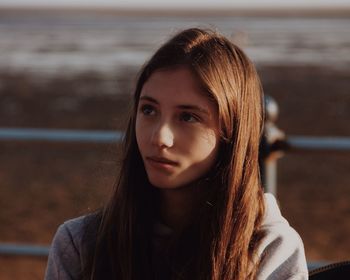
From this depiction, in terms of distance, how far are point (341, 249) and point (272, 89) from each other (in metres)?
8.99

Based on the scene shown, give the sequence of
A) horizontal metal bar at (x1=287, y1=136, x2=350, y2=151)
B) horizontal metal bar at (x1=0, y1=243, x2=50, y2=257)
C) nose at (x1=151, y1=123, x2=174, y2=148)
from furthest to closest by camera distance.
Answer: horizontal metal bar at (x1=0, y1=243, x2=50, y2=257) < horizontal metal bar at (x1=287, y1=136, x2=350, y2=151) < nose at (x1=151, y1=123, x2=174, y2=148)

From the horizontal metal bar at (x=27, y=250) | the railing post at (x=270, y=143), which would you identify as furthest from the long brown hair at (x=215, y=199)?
the horizontal metal bar at (x=27, y=250)

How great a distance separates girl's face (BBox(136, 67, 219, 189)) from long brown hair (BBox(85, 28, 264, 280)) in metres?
0.03

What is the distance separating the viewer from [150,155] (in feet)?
5.52

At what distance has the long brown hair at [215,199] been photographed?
5.61ft

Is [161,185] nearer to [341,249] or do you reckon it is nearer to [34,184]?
[341,249]

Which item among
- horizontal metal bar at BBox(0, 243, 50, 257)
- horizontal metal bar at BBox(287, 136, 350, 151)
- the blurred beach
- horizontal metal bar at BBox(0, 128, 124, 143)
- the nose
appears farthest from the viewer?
the blurred beach

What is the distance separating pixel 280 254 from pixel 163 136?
38 centimetres

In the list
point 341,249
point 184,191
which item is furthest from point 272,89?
point 184,191

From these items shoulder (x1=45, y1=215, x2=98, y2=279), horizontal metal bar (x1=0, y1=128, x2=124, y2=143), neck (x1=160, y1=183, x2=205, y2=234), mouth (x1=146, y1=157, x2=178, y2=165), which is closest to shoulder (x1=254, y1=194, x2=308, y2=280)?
neck (x1=160, y1=183, x2=205, y2=234)

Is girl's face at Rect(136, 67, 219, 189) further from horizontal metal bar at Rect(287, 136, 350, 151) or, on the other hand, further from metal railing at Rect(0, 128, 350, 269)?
horizontal metal bar at Rect(287, 136, 350, 151)

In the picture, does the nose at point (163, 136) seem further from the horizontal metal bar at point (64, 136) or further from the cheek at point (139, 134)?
the horizontal metal bar at point (64, 136)

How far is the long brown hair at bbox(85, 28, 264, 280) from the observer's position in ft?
5.61

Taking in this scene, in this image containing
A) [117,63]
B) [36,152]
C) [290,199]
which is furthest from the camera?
[117,63]
